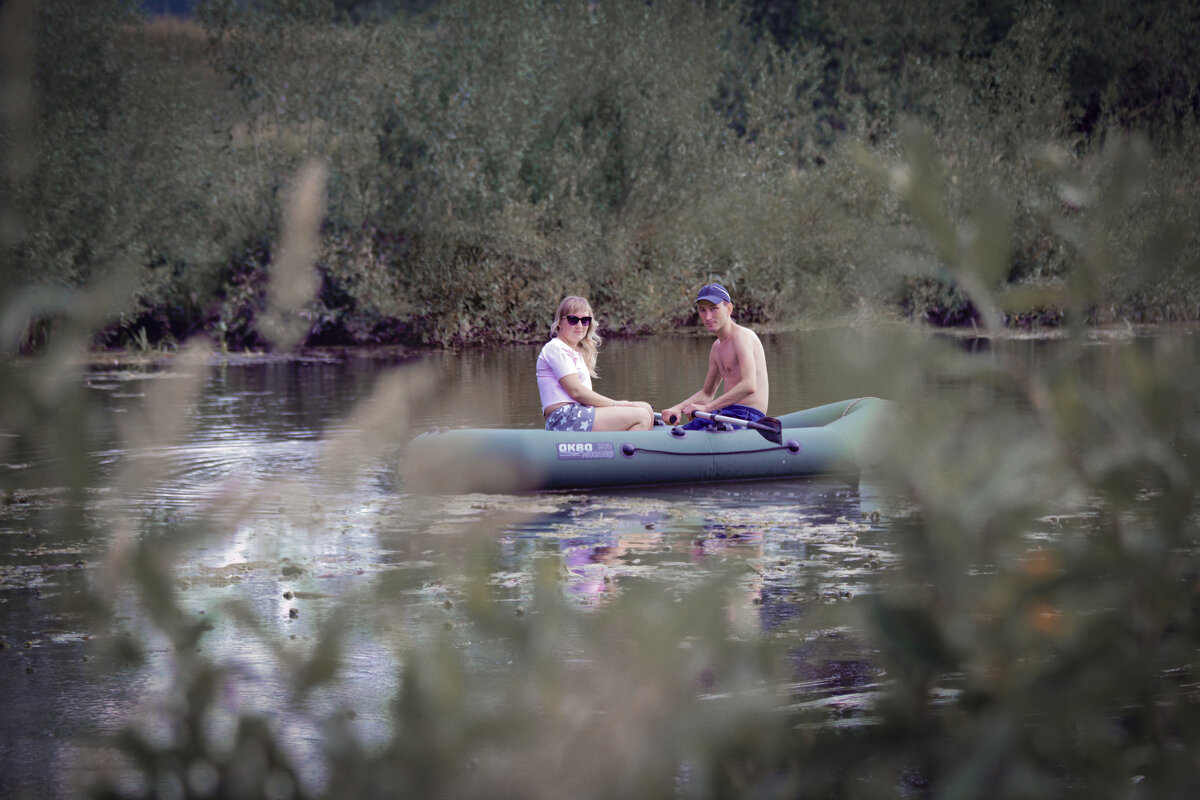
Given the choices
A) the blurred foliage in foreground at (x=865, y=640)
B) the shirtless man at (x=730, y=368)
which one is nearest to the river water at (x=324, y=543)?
the blurred foliage in foreground at (x=865, y=640)

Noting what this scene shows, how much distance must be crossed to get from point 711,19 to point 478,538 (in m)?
41.0

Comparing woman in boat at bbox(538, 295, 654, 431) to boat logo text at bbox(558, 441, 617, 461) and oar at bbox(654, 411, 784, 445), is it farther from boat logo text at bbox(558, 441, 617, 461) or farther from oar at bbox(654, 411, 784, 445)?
oar at bbox(654, 411, 784, 445)

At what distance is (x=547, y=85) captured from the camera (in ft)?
91.2

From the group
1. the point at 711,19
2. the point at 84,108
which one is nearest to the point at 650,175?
the point at 84,108

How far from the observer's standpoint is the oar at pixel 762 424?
A: 1038 centimetres

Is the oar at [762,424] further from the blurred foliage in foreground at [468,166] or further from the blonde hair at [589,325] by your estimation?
the blurred foliage in foreground at [468,166]

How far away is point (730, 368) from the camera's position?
1069 cm

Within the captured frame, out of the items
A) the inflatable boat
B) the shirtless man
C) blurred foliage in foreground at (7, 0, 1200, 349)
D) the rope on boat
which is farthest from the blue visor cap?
blurred foliage in foreground at (7, 0, 1200, 349)

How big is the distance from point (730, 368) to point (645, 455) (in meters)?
0.98

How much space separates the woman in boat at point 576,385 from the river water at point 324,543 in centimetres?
64

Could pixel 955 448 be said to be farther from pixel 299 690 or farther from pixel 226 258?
pixel 226 258

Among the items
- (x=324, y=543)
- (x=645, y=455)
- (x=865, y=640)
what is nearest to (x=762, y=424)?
(x=645, y=455)

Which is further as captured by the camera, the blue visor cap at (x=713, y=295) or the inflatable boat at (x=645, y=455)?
the blue visor cap at (x=713, y=295)

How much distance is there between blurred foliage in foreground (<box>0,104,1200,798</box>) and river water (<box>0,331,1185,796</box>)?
20mm
